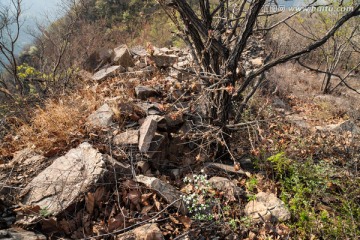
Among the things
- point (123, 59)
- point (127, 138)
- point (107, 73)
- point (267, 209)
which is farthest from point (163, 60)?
point (267, 209)

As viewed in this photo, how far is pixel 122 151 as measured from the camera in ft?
8.13

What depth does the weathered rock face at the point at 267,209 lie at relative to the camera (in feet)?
6.85

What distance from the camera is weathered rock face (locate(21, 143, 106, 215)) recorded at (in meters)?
2.00

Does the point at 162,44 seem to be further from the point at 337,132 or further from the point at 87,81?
the point at 337,132

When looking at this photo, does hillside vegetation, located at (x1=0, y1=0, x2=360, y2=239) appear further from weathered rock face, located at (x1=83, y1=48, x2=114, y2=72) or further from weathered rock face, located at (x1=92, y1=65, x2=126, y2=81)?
weathered rock face, located at (x1=83, y1=48, x2=114, y2=72)

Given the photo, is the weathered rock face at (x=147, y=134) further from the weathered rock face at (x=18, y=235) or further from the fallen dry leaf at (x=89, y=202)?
the weathered rock face at (x=18, y=235)

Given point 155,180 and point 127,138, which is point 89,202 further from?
point 127,138

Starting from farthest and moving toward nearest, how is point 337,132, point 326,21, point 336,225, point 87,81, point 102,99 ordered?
point 326,21 → point 87,81 → point 337,132 → point 102,99 → point 336,225

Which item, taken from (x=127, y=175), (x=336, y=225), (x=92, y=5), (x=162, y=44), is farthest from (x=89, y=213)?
(x=92, y=5)

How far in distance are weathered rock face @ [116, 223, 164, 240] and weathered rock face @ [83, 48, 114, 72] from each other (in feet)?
12.5

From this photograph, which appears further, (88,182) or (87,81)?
(87,81)

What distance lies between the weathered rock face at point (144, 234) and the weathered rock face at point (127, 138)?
2.99 ft

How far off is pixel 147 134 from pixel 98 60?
3.28 meters

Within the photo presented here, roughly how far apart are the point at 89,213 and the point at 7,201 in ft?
2.42
